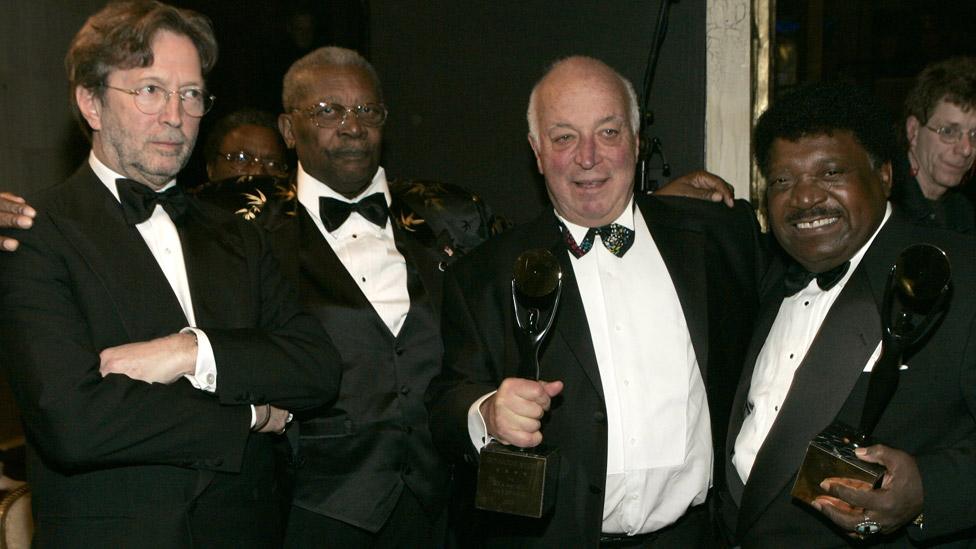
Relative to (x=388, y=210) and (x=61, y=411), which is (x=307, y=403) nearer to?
(x=61, y=411)

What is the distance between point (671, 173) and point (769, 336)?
167cm

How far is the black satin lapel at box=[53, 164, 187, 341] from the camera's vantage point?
2068 millimetres

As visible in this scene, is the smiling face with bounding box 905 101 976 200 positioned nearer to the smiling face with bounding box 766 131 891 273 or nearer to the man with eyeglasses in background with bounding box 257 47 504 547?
the smiling face with bounding box 766 131 891 273

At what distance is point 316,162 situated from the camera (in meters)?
2.97

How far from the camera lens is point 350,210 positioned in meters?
2.95

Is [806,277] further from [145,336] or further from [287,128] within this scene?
[287,128]

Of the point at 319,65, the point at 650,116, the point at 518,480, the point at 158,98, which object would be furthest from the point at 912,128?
the point at 158,98

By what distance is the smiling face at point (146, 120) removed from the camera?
2150 mm

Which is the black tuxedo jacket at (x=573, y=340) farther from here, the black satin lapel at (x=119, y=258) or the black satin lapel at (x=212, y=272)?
the black satin lapel at (x=119, y=258)

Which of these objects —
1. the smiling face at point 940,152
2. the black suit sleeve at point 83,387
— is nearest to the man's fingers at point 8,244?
the black suit sleeve at point 83,387

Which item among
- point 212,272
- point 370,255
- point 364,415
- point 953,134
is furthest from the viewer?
point 953,134

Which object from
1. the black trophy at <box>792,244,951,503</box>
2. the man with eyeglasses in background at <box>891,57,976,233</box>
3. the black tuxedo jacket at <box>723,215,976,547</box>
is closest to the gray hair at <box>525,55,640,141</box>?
the black tuxedo jacket at <box>723,215,976,547</box>

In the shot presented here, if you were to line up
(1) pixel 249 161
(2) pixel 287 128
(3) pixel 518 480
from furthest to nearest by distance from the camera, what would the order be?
(1) pixel 249 161 → (2) pixel 287 128 → (3) pixel 518 480

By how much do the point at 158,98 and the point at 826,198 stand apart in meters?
1.58
